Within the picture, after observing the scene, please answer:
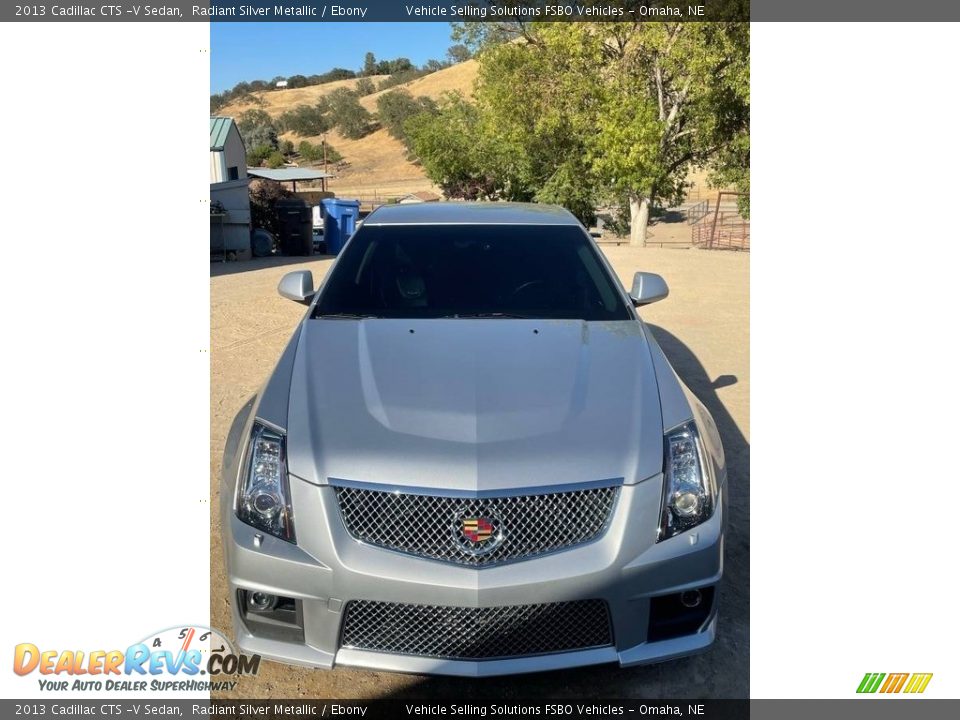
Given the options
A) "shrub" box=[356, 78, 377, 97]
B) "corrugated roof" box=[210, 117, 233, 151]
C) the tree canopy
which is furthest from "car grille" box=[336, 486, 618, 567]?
"shrub" box=[356, 78, 377, 97]

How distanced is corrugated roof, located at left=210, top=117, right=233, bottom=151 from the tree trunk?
16.9 m

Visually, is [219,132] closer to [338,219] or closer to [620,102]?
[338,219]

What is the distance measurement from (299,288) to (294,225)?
18165 mm

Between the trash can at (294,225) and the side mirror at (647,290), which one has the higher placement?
the trash can at (294,225)

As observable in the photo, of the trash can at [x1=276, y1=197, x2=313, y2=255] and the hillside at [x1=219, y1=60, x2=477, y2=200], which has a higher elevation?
the hillside at [x1=219, y1=60, x2=477, y2=200]

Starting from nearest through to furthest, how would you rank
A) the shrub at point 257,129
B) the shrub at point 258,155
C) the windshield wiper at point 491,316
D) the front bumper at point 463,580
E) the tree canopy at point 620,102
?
1. the front bumper at point 463,580
2. the windshield wiper at point 491,316
3. the tree canopy at point 620,102
4. the shrub at point 258,155
5. the shrub at point 257,129

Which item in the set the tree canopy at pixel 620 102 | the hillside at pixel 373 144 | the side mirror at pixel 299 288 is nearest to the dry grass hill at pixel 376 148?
the hillside at pixel 373 144

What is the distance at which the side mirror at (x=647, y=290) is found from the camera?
429 cm

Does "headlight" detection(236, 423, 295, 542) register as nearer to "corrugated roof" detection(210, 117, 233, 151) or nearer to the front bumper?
the front bumper

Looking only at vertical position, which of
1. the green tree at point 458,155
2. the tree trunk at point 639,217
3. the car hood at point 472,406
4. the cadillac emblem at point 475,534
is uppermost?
the green tree at point 458,155

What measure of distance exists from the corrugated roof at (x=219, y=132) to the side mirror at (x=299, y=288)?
30.1 meters

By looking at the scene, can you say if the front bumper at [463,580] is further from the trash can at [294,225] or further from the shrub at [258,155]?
the shrub at [258,155]

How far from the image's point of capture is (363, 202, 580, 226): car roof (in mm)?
4473

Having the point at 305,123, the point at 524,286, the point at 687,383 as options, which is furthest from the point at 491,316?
the point at 305,123
